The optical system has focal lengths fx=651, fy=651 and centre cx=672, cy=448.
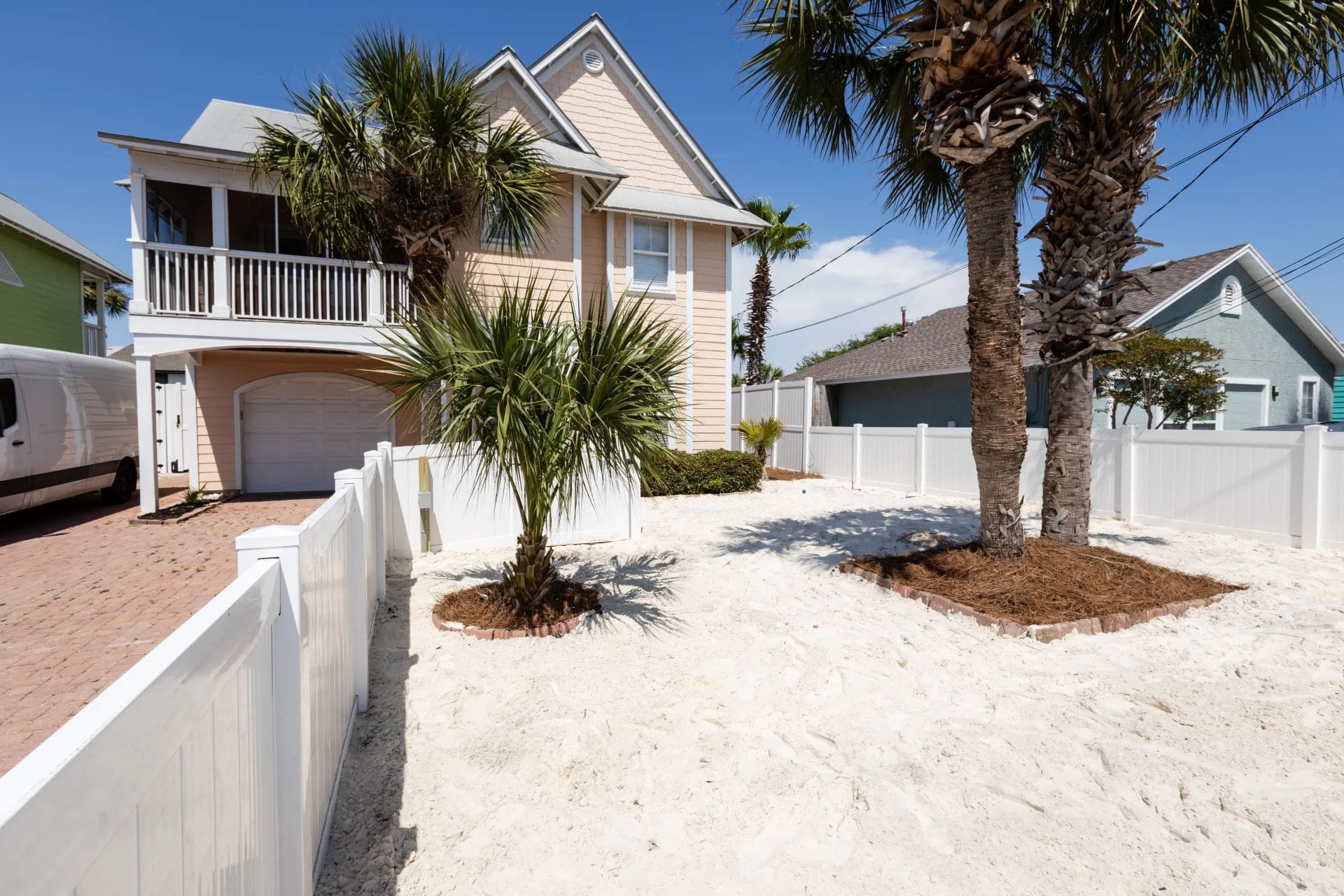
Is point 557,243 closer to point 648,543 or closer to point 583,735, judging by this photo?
point 648,543

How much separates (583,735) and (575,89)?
14.4 meters

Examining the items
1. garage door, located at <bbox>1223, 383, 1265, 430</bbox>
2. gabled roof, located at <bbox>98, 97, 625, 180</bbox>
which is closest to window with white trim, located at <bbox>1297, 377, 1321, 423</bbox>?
garage door, located at <bbox>1223, 383, 1265, 430</bbox>

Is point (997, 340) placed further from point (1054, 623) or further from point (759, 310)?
point (759, 310)

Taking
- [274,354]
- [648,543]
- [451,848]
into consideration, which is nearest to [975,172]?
[648,543]

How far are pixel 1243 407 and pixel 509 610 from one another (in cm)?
2030

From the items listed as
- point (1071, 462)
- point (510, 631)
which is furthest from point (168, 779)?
point (1071, 462)

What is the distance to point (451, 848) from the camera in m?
2.80

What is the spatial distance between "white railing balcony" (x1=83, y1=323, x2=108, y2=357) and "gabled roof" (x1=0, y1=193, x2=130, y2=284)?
1570 mm

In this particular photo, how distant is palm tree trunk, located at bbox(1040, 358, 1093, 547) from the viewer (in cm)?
701

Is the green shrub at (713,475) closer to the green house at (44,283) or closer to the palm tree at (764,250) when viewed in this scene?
the palm tree at (764,250)

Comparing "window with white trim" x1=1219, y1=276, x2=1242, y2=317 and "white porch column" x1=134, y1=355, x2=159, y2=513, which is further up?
"window with white trim" x1=1219, y1=276, x2=1242, y2=317

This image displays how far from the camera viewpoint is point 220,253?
392 inches

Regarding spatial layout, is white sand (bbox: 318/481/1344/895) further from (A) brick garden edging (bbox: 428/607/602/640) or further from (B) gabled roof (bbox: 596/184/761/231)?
(B) gabled roof (bbox: 596/184/761/231)

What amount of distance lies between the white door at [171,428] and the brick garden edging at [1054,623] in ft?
52.1
